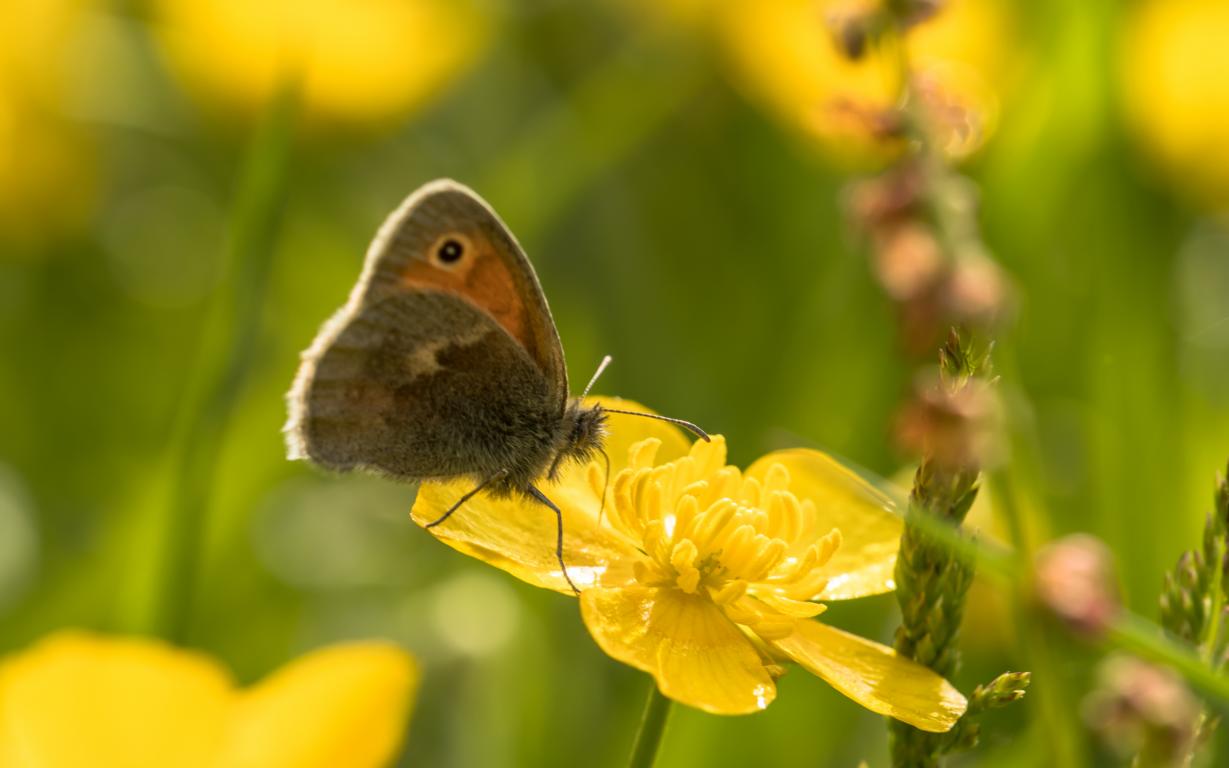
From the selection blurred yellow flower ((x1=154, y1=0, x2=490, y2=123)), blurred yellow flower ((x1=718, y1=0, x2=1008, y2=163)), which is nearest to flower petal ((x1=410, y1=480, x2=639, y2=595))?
blurred yellow flower ((x1=718, y1=0, x2=1008, y2=163))

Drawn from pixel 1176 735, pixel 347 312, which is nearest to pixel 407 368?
pixel 347 312

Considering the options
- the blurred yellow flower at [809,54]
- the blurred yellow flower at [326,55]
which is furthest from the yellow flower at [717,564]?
the blurred yellow flower at [326,55]

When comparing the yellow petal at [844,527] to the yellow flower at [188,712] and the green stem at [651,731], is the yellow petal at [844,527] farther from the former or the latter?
the yellow flower at [188,712]

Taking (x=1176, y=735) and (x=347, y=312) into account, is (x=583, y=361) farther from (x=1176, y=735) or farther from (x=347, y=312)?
(x=1176, y=735)

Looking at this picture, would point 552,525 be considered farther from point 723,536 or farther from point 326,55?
point 326,55

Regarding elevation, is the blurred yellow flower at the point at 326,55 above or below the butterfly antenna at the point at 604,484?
above

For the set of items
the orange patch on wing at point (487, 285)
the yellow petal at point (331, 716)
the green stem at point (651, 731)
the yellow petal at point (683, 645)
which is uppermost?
the orange patch on wing at point (487, 285)
